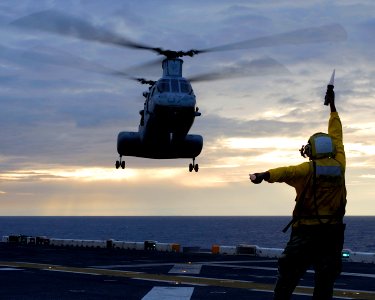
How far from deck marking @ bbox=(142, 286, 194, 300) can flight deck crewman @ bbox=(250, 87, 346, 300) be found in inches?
259

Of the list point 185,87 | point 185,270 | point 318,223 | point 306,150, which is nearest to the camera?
point 318,223

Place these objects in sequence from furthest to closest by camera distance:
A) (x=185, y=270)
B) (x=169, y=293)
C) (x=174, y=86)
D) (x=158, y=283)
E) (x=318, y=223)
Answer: (x=174, y=86), (x=185, y=270), (x=158, y=283), (x=169, y=293), (x=318, y=223)

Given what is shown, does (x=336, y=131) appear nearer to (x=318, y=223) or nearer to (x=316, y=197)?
(x=316, y=197)

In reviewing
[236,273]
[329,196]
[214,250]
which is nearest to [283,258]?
[329,196]

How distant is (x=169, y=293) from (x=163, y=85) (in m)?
17.2

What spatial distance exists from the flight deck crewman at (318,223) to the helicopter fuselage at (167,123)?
2218 cm

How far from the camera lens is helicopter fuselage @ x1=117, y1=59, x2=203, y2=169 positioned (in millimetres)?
29562

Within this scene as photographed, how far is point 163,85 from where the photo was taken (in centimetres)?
3038

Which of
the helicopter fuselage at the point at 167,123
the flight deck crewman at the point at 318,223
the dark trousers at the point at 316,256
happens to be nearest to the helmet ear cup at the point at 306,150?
the flight deck crewman at the point at 318,223

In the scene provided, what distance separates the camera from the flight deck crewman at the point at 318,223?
730 centimetres

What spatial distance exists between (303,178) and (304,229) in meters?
0.59

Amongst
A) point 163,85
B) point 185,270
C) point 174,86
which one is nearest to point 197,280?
point 185,270

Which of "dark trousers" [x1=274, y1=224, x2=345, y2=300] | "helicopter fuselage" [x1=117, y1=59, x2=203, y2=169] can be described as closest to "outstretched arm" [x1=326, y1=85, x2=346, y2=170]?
"dark trousers" [x1=274, y1=224, x2=345, y2=300]

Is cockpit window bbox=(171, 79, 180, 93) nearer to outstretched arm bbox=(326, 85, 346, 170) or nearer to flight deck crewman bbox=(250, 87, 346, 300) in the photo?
outstretched arm bbox=(326, 85, 346, 170)
